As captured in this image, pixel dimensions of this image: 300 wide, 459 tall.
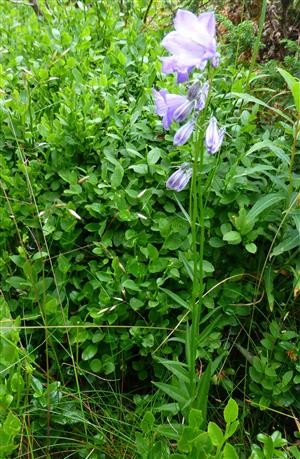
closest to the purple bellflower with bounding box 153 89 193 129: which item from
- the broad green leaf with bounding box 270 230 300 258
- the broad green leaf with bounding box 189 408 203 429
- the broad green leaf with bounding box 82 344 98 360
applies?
the broad green leaf with bounding box 270 230 300 258

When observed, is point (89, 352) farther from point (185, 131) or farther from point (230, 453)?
point (185, 131)

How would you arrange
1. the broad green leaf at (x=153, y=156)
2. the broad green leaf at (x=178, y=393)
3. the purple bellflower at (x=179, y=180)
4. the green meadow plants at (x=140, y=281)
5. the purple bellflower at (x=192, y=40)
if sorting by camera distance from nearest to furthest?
the purple bellflower at (x=192, y=40) → the purple bellflower at (x=179, y=180) → the broad green leaf at (x=178, y=393) → the green meadow plants at (x=140, y=281) → the broad green leaf at (x=153, y=156)

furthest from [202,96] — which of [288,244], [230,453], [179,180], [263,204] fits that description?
[230,453]

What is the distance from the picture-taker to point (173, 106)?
1375 mm

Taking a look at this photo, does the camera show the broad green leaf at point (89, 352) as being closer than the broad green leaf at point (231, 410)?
No

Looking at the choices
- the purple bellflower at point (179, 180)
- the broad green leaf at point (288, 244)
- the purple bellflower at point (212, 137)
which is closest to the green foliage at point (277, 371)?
the broad green leaf at point (288, 244)

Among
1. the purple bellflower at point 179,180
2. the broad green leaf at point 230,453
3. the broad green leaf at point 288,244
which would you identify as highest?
the purple bellflower at point 179,180

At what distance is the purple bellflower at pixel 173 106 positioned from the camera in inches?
52.8

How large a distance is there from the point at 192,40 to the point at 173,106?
18 cm

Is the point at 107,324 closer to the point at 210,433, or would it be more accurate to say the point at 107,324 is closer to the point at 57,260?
the point at 57,260

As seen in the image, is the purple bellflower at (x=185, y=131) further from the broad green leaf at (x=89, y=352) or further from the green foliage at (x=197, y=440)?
the broad green leaf at (x=89, y=352)

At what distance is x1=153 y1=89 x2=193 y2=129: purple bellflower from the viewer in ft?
4.40

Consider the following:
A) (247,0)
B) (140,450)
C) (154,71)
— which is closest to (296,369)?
(140,450)

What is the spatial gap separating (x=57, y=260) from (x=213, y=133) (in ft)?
2.88
